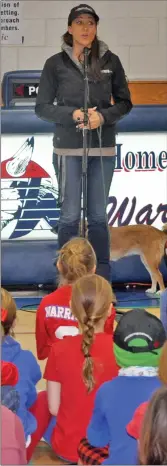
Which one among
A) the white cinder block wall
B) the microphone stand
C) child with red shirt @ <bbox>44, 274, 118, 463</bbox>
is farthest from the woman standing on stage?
child with red shirt @ <bbox>44, 274, 118, 463</bbox>

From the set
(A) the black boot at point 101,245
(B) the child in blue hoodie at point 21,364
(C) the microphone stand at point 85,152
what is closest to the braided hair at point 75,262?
(B) the child in blue hoodie at point 21,364

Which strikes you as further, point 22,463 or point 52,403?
point 52,403

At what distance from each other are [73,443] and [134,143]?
8.14 ft

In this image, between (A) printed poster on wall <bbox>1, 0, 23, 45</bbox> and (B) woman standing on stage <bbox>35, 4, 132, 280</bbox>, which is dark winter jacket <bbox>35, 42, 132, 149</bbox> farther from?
(A) printed poster on wall <bbox>1, 0, 23, 45</bbox>

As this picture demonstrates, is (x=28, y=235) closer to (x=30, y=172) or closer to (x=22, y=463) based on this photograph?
(x=30, y=172)

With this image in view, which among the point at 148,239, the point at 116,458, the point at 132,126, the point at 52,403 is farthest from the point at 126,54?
the point at 116,458

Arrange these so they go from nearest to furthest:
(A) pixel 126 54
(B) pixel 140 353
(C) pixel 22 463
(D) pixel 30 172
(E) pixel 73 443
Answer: (C) pixel 22 463
(B) pixel 140 353
(E) pixel 73 443
(D) pixel 30 172
(A) pixel 126 54

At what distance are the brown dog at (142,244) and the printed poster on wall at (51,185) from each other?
0.07m

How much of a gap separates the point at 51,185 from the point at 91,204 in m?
0.48

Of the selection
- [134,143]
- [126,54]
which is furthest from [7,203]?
[126,54]

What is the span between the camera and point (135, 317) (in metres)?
1.99

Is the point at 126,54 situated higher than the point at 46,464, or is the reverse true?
the point at 126,54

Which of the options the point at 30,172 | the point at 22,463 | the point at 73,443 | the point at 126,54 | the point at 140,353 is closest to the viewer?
the point at 22,463

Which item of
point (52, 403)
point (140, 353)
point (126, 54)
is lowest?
point (52, 403)
